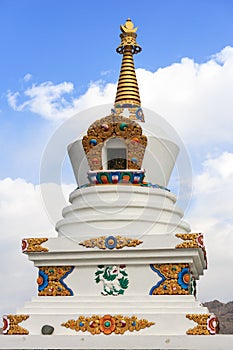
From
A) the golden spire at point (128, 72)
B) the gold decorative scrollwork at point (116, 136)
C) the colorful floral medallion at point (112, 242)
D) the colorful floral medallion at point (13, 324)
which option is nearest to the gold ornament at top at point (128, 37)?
the golden spire at point (128, 72)

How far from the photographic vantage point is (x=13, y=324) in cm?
1241

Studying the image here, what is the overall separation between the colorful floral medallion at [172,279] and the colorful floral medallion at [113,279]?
2.04 feet

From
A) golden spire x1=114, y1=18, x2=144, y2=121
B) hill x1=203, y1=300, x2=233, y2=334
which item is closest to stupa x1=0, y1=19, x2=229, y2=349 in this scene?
golden spire x1=114, y1=18, x2=144, y2=121

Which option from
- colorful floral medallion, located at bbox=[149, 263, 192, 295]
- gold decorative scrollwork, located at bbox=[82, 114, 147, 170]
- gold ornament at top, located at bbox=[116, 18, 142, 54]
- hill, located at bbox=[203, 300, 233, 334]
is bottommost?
colorful floral medallion, located at bbox=[149, 263, 192, 295]

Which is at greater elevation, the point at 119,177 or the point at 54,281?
the point at 119,177

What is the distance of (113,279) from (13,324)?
7.81 ft

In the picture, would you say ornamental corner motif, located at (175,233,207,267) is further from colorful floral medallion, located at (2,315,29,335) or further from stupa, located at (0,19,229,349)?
colorful floral medallion, located at (2,315,29,335)

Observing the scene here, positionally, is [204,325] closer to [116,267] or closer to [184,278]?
[184,278]

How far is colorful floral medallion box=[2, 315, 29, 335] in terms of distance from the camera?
486 inches

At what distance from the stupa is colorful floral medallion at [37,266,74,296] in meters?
0.02

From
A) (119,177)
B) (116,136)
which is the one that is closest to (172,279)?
(119,177)

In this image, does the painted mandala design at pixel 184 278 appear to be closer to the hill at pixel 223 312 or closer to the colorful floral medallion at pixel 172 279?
the colorful floral medallion at pixel 172 279

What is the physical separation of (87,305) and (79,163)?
4.19m

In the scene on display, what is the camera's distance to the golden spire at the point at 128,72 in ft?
53.3
